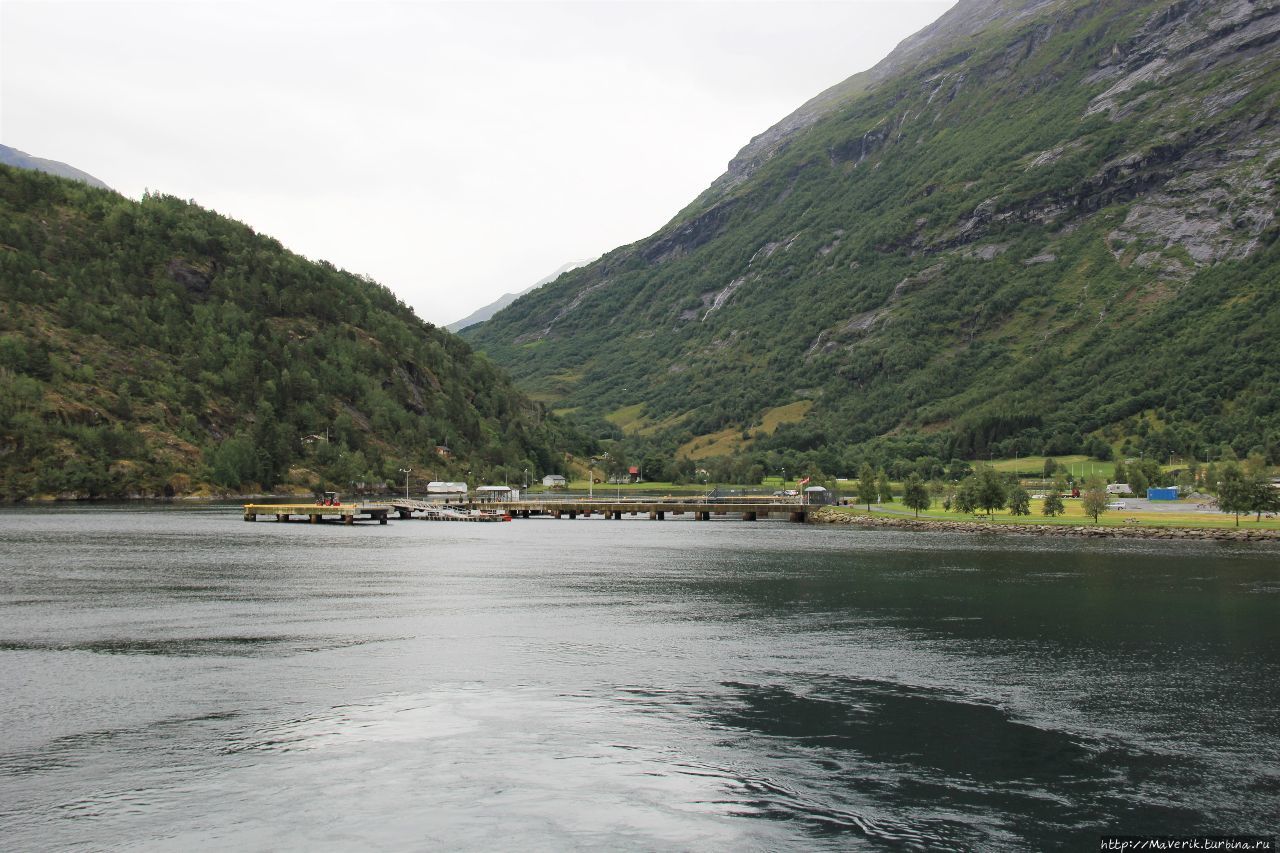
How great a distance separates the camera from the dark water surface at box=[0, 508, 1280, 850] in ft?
86.7

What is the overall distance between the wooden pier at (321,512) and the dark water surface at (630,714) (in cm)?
8923

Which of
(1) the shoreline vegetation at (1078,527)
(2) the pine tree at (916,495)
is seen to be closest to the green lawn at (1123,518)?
(1) the shoreline vegetation at (1078,527)

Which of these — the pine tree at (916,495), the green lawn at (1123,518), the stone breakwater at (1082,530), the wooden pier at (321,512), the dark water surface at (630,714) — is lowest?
the dark water surface at (630,714)

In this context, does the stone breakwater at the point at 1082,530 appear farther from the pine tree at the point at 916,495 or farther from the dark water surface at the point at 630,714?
the dark water surface at the point at 630,714

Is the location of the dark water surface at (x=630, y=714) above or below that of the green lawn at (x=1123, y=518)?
below

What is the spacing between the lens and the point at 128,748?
3156cm

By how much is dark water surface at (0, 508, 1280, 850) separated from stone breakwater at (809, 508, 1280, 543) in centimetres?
5233

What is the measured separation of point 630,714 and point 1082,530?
114m

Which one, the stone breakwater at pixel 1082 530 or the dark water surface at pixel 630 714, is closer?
the dark water surface at pixel 630 714

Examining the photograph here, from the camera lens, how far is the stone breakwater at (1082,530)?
122188 millimetres

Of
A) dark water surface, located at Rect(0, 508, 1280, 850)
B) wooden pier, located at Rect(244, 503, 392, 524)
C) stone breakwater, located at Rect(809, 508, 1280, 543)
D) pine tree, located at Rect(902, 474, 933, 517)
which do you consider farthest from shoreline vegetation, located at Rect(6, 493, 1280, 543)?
wooden pier, located at Rect(244, 503, 392, 524)

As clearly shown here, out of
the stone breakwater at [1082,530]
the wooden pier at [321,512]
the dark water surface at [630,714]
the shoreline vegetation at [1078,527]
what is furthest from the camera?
the wooden pier at [321,512]

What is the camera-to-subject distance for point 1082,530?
13538 centimetres

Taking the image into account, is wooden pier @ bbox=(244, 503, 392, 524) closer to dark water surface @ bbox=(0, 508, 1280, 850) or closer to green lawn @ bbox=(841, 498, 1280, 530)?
green lawn @ bbox=(841, 498, 1280, 530)
